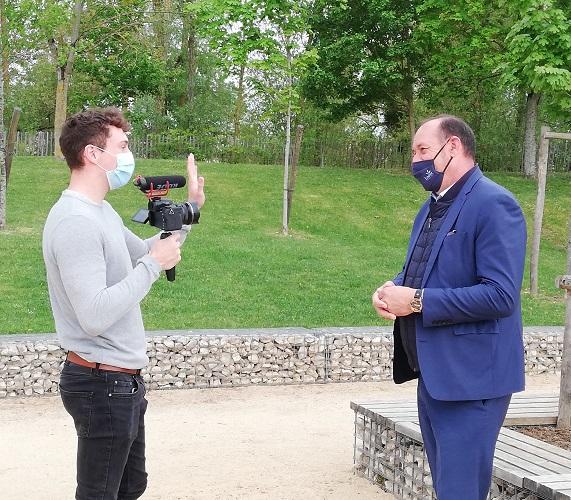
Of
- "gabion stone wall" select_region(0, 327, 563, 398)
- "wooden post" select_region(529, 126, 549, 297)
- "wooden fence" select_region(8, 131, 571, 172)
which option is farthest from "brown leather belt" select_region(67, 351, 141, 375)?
"wooden fence" select_region(8, 131, 571, 172)

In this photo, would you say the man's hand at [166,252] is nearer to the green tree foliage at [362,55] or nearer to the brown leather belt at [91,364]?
the brown leather belt at [91,364]

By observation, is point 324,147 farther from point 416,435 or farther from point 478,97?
point 416,435

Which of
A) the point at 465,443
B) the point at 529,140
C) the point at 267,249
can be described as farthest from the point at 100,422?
the point at 529,140

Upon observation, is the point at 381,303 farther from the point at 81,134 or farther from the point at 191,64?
the point at 191,64

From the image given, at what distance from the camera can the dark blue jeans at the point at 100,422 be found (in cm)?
308

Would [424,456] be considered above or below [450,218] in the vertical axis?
below

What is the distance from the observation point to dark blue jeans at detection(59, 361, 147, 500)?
121 inches

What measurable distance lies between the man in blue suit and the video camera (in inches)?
32.9

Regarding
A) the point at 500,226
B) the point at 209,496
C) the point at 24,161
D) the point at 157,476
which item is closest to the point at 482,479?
the point at 500,226

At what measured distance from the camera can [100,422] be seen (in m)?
3.07

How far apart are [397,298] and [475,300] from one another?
30 cm

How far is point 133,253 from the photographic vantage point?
3.57m

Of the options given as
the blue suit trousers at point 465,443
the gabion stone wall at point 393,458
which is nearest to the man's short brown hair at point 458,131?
the blue suit trousers at point 465,443

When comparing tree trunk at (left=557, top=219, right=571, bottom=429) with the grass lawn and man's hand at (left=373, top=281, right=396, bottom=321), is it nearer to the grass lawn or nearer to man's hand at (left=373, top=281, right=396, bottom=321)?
man's hand at (left=373, top=281, right=396, bottom=321)
